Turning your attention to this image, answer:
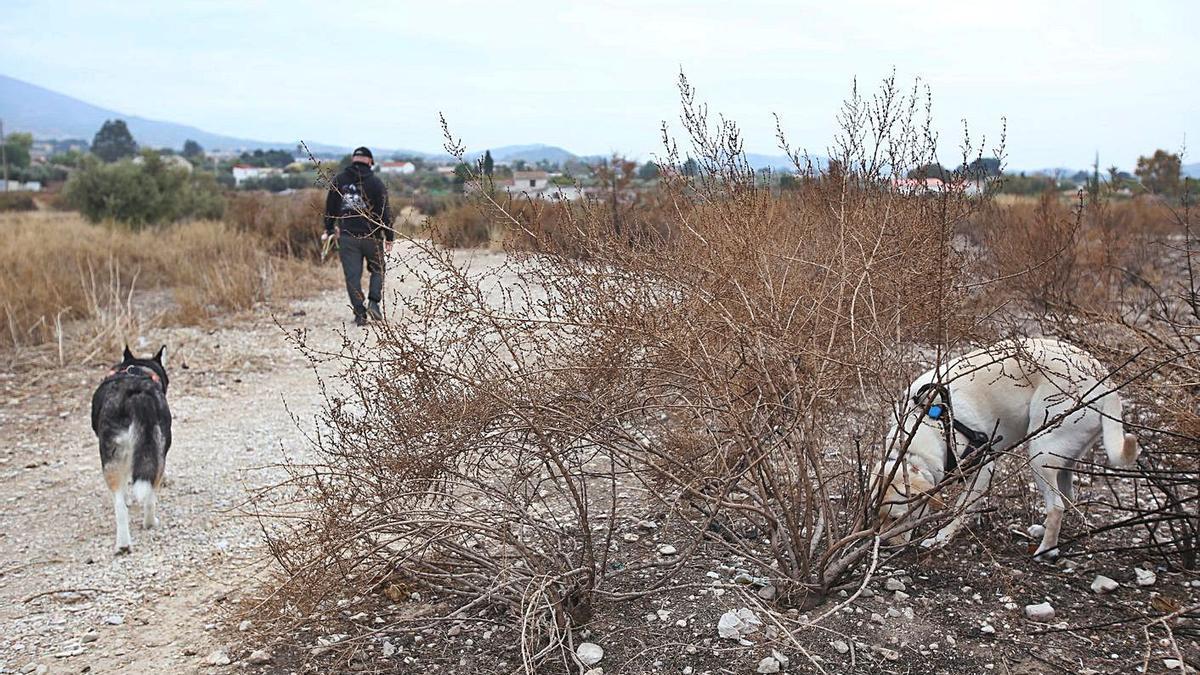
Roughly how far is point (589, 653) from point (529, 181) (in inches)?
125

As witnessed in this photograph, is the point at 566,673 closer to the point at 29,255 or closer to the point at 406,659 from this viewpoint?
the point at 406,659

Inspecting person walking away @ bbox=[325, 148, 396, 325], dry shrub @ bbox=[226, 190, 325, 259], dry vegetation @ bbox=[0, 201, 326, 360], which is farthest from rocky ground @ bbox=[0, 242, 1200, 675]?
dry shrub @ bbox=[226, 190, 325, 259]

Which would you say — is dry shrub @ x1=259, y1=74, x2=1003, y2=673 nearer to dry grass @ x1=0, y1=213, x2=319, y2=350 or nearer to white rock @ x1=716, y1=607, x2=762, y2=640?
white rock @ x1=716, y1=607, x2=762, y2=640

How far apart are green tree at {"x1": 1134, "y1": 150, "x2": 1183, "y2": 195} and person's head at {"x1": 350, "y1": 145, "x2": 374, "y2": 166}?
778 centimetres

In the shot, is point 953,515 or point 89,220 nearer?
point 953,515

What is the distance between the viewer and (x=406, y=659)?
3.84 meters

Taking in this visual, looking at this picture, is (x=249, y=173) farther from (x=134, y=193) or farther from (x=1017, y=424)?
(x=1017, y=424)

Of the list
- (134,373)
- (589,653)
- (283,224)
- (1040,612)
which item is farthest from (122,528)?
(283,224)

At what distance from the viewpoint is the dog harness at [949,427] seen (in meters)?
3.84

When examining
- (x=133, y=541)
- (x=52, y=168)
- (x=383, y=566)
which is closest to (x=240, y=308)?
(x=133, y=541)

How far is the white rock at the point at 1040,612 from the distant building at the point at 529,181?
3.04m

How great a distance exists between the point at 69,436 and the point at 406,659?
5.01 m

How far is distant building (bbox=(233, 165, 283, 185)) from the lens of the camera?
1860 inches

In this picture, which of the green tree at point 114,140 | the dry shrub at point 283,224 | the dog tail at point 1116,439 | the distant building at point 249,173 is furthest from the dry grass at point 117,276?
the green tree at point 114,140
